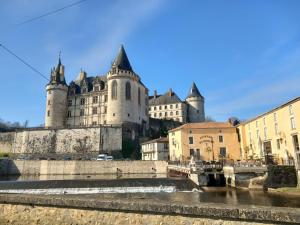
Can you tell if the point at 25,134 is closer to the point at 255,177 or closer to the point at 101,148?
the point at 101,148

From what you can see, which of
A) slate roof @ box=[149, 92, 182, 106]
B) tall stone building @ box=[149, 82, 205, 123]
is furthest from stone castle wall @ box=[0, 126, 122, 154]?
slate roof @ box=[149, 92, 182, 106]

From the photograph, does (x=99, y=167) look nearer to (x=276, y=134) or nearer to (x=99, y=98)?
(x=99, y=98)

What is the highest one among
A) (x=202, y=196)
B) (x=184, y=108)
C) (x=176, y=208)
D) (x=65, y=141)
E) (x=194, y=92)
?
(x=194, y=92)

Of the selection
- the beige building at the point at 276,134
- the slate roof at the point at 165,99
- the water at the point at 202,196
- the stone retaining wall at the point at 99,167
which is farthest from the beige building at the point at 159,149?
the slate roof at the point at 165,99

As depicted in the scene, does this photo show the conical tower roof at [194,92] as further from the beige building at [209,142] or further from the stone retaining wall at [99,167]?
the stone retaining wall at [99,167]

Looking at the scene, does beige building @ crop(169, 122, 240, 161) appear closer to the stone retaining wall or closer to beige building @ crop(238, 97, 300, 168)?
beige building @ crop(238, 97, 300, 168)

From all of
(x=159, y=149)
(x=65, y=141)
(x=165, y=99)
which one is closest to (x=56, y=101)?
(x=65, y=141)

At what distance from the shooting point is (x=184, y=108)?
3420 inches

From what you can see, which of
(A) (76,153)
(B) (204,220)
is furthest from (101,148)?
(B) (204,220)

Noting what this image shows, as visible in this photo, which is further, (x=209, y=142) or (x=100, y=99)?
(x=100, y=99)

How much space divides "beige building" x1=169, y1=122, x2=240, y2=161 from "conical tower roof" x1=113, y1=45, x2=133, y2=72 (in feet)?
84.5

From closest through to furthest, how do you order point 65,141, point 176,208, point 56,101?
point 176,208 < point 65,141 < point 56,101

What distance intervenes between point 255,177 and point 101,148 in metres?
35.9

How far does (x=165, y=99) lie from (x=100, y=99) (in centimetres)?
2750
